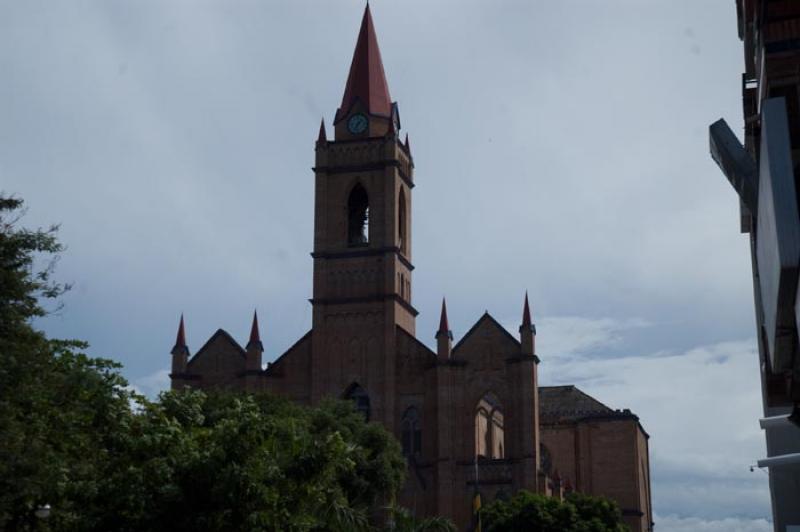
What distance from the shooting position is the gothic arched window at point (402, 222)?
68250mm

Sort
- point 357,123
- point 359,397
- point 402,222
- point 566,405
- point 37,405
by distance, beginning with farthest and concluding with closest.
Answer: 1. point 566,405
2. point 402,222
3. point 357,123
4. point 359,397
5. point 37,405

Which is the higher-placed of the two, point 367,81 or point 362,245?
point 367,81

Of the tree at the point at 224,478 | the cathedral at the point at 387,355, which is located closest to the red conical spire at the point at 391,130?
the cathedral at the point at 387,355

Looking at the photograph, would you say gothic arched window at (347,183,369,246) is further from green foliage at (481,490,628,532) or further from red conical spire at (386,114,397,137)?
green foliage at (481,490,628,532)

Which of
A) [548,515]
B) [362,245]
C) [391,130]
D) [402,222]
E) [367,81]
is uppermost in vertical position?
[367,81]

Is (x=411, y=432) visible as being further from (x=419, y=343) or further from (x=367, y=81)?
(x=367, y=81)

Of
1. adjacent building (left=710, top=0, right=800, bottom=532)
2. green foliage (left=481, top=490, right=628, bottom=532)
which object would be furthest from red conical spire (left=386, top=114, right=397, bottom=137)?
adjacent building (left=710, top=0, right=800, bottom=532)

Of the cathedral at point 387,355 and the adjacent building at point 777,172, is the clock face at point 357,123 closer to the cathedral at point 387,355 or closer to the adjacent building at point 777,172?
the cathedral at point 387,355

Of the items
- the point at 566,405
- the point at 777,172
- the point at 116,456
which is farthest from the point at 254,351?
the point at 777,172

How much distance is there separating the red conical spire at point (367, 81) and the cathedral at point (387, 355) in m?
0.08

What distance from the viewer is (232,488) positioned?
26984 millimetres

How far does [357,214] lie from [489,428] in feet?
44.9

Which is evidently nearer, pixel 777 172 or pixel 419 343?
pixel 777 172

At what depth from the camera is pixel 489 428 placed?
224 ft
